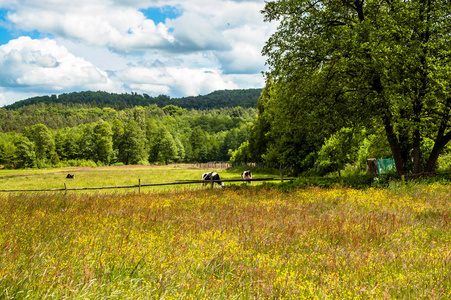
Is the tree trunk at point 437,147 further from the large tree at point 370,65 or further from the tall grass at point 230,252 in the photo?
the tall grass at point 230,252

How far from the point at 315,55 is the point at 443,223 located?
39.2ft

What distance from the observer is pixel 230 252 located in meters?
6.29

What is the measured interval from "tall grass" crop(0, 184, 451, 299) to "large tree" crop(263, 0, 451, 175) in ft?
22.1

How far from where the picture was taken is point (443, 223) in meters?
8.54

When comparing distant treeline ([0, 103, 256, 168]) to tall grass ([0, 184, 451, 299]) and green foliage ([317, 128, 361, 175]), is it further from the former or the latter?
tall grass ([0, 184, 451, 299])

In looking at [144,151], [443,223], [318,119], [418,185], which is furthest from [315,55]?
[144,151]

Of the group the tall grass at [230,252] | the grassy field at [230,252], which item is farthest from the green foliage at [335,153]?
the tall grass at [230,252]

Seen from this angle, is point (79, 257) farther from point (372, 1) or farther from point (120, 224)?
point (372, 1)

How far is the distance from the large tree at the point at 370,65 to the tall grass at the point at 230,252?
22.1 feet

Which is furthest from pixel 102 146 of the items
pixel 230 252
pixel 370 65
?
pixel 230 252

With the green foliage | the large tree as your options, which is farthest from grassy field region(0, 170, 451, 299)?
the green foliage

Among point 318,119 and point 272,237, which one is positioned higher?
point 318,119

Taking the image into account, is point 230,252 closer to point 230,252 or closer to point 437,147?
point 230,252

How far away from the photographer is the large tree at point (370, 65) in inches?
601
